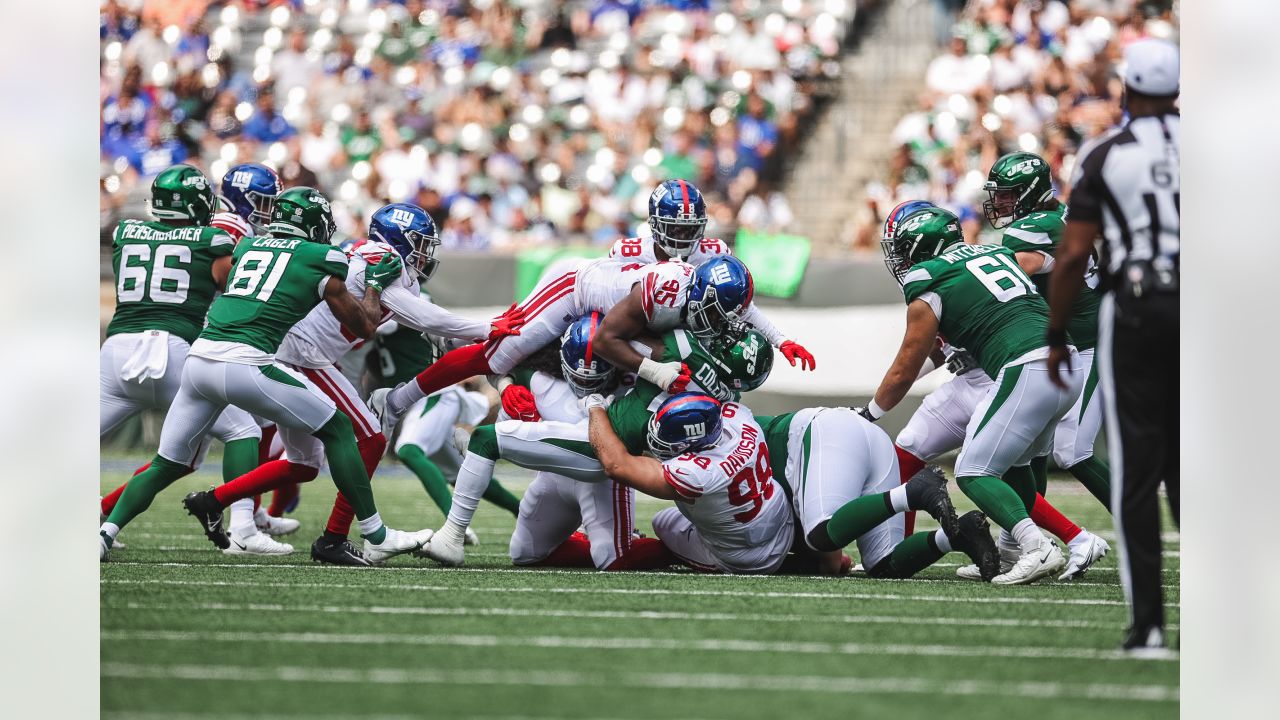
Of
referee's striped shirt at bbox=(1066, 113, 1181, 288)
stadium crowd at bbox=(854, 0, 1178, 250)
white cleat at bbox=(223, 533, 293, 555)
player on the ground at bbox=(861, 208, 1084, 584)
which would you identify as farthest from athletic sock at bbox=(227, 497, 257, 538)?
stadium crowd at bbox=(854, 0, 1178, 250)

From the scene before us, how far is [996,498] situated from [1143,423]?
171 cm

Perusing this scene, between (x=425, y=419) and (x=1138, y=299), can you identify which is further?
(x=425, y=419)

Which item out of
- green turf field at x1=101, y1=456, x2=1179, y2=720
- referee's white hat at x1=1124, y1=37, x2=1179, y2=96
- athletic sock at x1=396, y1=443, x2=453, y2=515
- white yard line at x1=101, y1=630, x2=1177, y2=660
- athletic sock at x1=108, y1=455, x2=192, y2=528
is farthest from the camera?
athletic sock at x1=396, y1=443, x2=453, y2=515

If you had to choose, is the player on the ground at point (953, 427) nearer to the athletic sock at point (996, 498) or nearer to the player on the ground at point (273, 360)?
the athletic sock at point (996, 498)

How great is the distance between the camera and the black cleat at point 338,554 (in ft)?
20.5

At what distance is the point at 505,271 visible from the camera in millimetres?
11789

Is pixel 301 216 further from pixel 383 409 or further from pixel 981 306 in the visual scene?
pixel 981 306

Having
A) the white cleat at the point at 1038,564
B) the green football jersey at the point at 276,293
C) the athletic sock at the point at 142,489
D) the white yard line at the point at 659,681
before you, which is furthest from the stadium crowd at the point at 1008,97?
the white yard line at the point at 659,681

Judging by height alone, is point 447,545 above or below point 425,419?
below

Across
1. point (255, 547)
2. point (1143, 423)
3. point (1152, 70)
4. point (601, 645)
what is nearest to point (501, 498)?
point (255, 547)

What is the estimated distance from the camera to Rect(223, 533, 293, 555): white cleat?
6668 mm

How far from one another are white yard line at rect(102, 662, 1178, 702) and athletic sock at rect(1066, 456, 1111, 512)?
111 inches

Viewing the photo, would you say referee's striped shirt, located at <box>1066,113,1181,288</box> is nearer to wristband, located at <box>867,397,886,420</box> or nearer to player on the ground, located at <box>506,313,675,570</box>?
wristband, located at <box>867,397,886,420</box>

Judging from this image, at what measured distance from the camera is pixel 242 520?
677 centimetres
